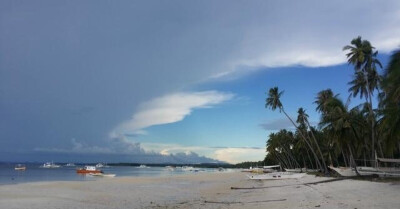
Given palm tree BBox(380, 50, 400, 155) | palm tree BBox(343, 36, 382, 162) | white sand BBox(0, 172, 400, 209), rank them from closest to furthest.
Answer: white sand BBox(0, 172, 400, 209) → palm tree BBox(380, 50, 400, 155) → palm tree BBox(343, 36, 382, 162)

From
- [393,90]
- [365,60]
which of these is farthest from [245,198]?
[365,60]

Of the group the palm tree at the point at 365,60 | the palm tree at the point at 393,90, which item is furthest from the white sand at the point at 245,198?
the palm tree at the point at 365,60

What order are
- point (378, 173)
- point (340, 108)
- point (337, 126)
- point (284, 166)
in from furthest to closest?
1. point (284, 166)
2. point (340, 108)
3. point (337, 126)
4. point (378, 173)

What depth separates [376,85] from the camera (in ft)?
167

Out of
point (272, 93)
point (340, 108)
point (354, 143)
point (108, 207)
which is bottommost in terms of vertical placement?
point (108, 207)

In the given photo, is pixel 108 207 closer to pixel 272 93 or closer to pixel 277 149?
pixel 272 93

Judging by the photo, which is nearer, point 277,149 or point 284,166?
point 277,149

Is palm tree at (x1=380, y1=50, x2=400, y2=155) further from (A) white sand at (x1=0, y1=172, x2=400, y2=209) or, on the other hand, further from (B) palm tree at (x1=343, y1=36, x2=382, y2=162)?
(B) palm tree at (x1=343, y1=36, x2=382, y2=162)

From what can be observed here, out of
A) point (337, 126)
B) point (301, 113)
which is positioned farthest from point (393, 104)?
point (301, 113)

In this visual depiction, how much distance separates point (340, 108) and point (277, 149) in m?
75.1

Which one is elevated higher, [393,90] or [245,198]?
[393,90]

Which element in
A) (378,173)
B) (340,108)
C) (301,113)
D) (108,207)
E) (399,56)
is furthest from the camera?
(301,113)

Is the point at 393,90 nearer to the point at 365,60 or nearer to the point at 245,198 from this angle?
the point at 245,198

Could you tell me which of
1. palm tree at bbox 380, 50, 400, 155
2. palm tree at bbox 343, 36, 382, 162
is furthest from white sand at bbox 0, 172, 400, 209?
palm tree at bbox 343, 36, 382, 162
